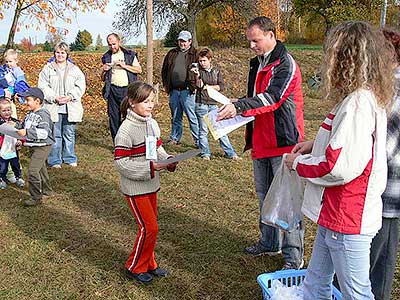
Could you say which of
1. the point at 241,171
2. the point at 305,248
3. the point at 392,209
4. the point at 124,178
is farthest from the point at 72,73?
the point at 392,209

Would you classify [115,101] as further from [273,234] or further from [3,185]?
[273,234]

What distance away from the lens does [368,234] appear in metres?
2.32

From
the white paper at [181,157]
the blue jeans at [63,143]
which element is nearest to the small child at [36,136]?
the blue jeans at [63,143]

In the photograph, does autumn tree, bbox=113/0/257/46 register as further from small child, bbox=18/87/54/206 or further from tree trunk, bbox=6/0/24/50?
small child, bbox=18/87/54/206

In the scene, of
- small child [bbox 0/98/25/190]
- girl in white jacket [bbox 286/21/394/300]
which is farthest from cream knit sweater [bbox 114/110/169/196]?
small child [bbox 0/98/25/190]

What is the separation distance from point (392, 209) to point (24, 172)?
17.8 ft

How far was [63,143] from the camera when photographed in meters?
7.35

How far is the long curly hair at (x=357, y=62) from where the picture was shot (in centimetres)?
220

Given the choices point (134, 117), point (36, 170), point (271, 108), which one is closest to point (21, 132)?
point (36, 170)

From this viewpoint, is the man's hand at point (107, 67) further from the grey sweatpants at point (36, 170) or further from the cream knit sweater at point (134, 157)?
the cream knit sweater at point (134, 157)

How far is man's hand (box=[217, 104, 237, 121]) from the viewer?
11.1 ft

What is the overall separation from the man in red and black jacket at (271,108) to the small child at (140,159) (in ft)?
1.83

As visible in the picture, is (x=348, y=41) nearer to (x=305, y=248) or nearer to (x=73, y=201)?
(x=305, y=248)

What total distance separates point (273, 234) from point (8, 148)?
11.5 feet
